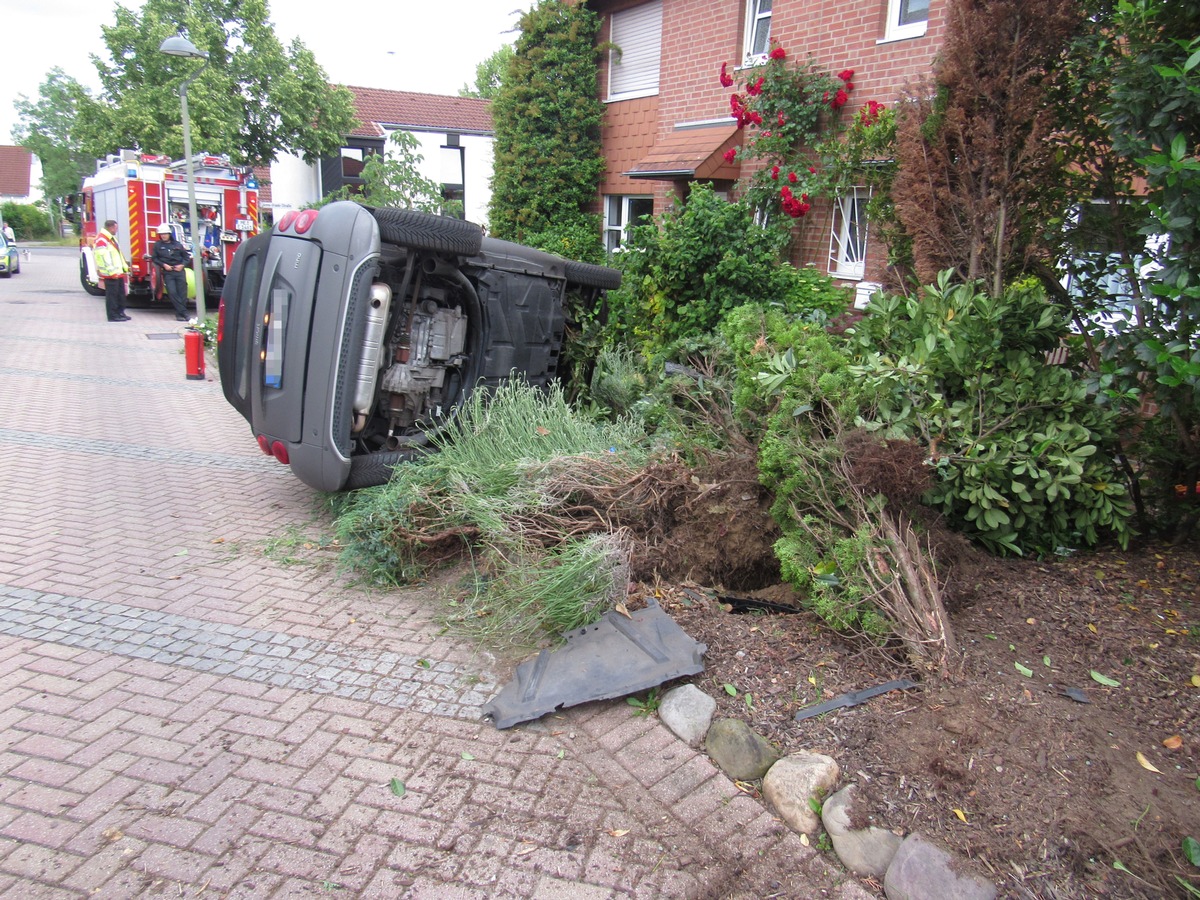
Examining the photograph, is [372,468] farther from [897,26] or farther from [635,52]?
[635,52]

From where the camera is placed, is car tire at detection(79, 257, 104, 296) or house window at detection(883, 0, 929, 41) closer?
house window at detection(883, 0, 929, 41)

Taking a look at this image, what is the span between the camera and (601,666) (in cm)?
389

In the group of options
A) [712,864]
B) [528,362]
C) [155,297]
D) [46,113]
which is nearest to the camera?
[712,864]

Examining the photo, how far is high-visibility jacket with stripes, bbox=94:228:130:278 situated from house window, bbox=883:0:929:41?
1490 cm

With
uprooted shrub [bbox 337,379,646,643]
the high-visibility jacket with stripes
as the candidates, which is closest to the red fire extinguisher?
the high-visibility jacket with stripes

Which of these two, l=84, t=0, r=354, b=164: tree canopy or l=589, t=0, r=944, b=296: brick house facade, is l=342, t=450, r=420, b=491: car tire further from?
l=84, t=0, r=354, b=164: tree canopy

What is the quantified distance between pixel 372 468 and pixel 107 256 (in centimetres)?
1445

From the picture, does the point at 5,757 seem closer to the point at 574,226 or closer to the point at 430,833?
the point at 430,833

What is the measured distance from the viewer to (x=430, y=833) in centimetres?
308

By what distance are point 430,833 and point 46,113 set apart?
10064 centimetres

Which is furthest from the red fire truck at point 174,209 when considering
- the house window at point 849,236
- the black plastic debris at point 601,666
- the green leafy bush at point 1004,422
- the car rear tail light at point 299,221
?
the green leafy bush at point 1004,422

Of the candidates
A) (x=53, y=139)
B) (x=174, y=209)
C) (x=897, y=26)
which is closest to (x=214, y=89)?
(x=174, y=209)

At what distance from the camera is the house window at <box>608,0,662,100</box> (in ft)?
44.2

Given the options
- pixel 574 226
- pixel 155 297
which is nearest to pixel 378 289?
pixel 574 226
